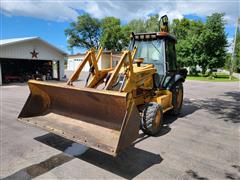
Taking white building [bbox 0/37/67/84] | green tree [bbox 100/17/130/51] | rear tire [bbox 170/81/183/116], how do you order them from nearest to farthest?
rear tire [bbox 170/81/183/116] < white building [bbox 0/37/67/84] < green tree [bbox 100/17/130/51]

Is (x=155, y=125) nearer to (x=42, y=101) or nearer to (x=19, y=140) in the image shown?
(x=42, y=101)

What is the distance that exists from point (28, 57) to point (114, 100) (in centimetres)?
1574

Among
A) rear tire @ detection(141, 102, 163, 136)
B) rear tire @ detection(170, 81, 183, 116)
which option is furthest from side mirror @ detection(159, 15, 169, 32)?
rear tire @ detection(141, 102, 163, 136)

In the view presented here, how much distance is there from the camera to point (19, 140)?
4395 mm

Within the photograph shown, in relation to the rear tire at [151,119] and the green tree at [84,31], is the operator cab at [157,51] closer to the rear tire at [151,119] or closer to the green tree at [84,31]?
the rear tire at [151,119]

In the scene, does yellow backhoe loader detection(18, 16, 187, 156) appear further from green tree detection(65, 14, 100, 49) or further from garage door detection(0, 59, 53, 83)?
green tree detection(65, 14, 100, 49)

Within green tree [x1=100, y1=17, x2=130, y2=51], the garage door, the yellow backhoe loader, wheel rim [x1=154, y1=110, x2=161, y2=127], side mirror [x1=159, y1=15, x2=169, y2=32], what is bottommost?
wheel rim [x1=154, y1=110, x2=161, y2=127]

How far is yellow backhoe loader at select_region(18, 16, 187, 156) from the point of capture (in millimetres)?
3203

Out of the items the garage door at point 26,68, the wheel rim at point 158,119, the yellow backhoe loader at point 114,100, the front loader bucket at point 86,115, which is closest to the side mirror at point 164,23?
the yellow backhoe loader at point 114,100

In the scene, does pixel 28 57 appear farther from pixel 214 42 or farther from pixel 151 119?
pixel 214 42

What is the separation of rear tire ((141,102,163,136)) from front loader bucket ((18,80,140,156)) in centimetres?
104

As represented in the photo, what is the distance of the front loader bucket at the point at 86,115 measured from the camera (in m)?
3.09

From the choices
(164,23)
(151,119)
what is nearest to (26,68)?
(164,23)

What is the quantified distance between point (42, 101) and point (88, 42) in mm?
48385
